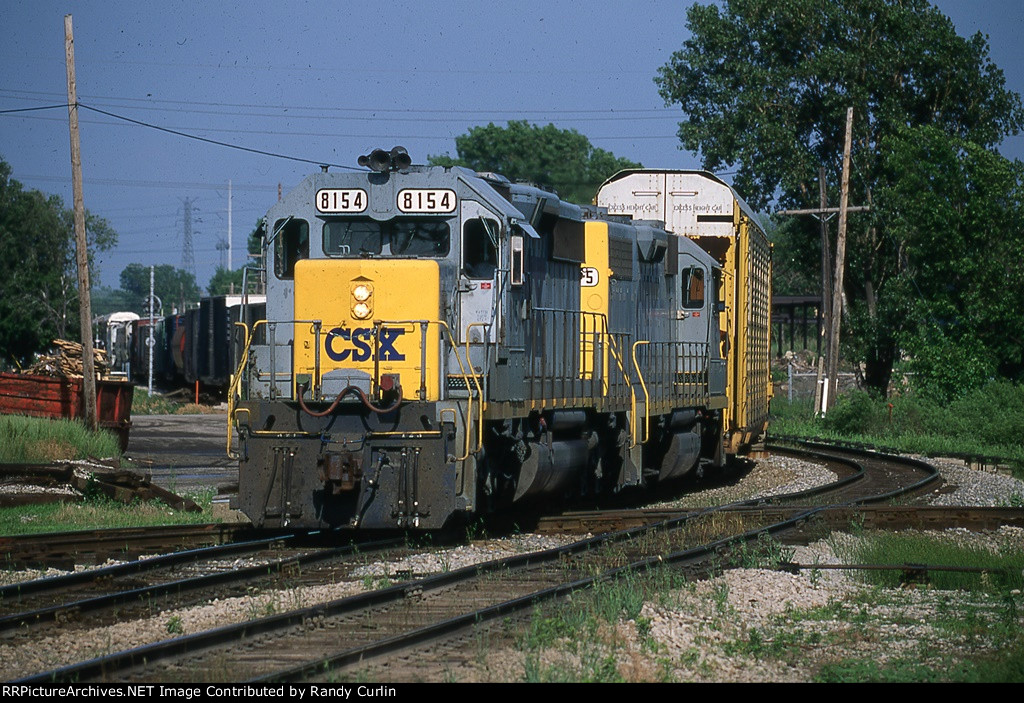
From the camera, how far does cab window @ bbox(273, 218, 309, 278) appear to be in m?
11.2

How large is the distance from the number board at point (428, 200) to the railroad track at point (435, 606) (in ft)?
10.5

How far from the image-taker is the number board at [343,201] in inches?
432

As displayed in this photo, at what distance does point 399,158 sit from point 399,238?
2.37ft

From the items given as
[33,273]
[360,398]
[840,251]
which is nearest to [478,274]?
[360,398]

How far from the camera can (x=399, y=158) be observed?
1098cm

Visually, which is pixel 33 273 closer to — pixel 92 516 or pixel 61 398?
pixel 61 398

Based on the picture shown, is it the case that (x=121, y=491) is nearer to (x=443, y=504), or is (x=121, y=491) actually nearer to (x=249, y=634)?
(x=443, y=504)

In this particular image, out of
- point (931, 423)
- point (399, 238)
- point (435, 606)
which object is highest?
point (399, 238)

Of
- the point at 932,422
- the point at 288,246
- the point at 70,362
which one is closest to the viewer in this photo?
the point at 288,246

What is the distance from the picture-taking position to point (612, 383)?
1366 centimetres

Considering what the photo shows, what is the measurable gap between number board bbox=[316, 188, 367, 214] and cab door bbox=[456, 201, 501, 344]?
3.03ft

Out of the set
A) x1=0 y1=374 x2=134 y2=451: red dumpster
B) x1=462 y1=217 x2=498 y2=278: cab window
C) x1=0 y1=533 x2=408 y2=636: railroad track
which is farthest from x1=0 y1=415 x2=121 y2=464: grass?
x1=462 y1=217 x2=498 y2=278: cab window

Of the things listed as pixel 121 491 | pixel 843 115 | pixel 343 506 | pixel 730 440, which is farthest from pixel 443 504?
pixel 843 115

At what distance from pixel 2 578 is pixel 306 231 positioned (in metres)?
4.03
